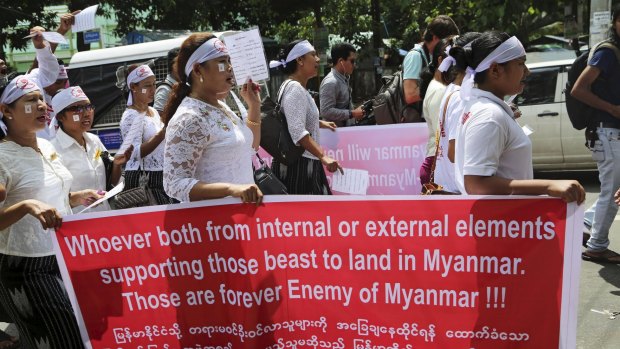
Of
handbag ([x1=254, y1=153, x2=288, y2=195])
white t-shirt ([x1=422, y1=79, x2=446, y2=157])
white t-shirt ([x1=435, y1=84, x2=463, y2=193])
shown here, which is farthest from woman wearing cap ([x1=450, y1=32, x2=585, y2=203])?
white t-shirt ([x1=422, y1=79, x2=446, y2=157])

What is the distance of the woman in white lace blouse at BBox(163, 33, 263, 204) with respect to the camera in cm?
310

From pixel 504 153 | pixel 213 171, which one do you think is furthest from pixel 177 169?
pixel 504 153

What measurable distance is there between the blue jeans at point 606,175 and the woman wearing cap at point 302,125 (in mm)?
2053

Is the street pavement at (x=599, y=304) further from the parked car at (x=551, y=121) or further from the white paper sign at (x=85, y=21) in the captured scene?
the white paper sign at (x=85, y=21)

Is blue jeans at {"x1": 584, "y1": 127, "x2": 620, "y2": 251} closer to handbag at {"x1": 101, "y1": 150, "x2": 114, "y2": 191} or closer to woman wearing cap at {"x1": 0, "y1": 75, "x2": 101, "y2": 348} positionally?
handbag at {"x1": 101, "y1": 150, "x2": 114, "y2": 191}

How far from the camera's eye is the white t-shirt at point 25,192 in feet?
10.9

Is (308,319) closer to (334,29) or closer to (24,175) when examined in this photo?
(24,175)

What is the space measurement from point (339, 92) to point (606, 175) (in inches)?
95.3

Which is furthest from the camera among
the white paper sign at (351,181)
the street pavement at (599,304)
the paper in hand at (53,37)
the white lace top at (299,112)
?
the paper in hand at (53,37)

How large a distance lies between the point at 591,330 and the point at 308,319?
2.16 metres

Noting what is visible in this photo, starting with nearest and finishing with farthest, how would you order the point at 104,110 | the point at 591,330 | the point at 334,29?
the point at 591,330 → the point at 104,110 → the point at 334,29

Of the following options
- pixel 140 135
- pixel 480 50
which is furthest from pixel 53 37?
pixel 480 50

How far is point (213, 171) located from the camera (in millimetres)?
3199

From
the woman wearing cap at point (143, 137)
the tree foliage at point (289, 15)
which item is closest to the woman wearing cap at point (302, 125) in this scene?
the woman wearing cap at point (143, 137)
